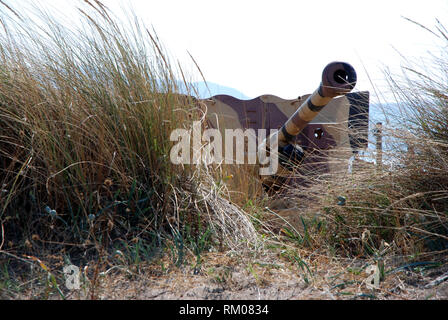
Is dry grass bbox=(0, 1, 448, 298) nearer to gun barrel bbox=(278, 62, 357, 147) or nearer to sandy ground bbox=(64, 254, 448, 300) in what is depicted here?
sandy ground bbox=(64, 254, 448, 300)

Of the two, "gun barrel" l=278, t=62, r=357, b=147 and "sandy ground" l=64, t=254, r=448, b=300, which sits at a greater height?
"gun barrel" l=278, t=62, r=357, b=147

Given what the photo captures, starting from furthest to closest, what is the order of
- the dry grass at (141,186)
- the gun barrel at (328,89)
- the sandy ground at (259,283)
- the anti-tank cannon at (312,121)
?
1. the gun barrel at (328,89)
2. the anti-tank cannon at (312,121)
3. the dry grass at (141,186)
4. the sandy ground at (259,283)

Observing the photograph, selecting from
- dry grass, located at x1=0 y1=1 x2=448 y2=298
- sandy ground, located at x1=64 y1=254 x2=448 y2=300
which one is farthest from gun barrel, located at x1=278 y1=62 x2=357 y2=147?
sandy ground, located at x1=64 y1=254 x2=448 y2=300

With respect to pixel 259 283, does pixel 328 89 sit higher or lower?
higher

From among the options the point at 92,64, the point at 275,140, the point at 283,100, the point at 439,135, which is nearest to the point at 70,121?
the point at 92,64

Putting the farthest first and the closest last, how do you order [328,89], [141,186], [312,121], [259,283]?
[312,121], [328,89], [141,186], [259,283]

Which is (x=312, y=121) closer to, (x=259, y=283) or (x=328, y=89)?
(x=328, y=89)

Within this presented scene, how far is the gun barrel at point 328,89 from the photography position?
3510mm

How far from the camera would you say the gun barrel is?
3510 millimetres

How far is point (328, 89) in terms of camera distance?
12.0ft

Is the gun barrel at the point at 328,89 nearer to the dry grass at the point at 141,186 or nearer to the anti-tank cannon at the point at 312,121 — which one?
the anti-tank cannon at the point at 312,121

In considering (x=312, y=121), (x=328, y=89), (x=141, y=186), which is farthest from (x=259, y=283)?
(x=312, y=121)

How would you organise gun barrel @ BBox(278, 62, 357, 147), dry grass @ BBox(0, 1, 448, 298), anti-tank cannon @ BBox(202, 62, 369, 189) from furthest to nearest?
gun barrel @ BBox(278, 62, 357, 147) → anti-tank cannon @ BBox(202, 62, 369, 189) → dry grass @ BBox(0, 1, 448, 298)

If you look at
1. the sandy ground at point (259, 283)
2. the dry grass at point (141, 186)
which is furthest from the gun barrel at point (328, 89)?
the sandy ground at point (259, 283)
